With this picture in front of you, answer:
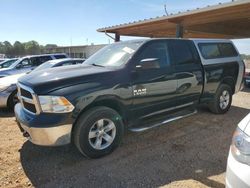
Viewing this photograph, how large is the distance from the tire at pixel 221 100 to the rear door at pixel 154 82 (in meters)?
1.80

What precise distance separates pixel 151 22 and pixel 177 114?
8115 millimetres

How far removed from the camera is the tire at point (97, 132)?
11.3 ft

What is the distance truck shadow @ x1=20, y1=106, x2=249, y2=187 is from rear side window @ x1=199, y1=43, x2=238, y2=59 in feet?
6.10

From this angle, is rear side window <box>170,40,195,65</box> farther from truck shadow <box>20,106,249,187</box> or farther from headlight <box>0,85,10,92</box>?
headlight <box>0,85,10,92</box>

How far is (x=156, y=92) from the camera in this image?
427cm

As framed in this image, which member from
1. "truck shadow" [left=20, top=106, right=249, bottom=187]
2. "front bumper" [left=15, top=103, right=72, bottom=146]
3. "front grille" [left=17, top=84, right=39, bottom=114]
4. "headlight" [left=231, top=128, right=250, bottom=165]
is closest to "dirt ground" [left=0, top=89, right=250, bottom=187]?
"truck shadow" [left=20, top=106, right=249, bottom=187]

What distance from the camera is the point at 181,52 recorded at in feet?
16.0

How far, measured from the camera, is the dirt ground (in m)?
3.13

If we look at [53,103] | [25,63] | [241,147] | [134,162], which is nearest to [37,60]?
[25,63]

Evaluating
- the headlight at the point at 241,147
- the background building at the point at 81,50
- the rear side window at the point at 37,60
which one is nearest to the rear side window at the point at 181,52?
the headlight at the point at 241,147

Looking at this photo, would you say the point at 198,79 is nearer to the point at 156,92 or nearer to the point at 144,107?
the point at 156,92

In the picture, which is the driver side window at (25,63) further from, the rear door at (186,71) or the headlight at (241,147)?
the headlight at (241,147)

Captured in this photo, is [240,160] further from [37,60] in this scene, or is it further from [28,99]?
[37,60]

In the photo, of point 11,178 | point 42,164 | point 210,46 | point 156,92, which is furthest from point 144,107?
point 210,46
